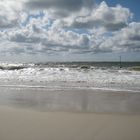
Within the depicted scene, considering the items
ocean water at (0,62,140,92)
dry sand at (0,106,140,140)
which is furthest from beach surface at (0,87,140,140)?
ocean water at (0,62,140,92)

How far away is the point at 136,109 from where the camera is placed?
26.4 feet

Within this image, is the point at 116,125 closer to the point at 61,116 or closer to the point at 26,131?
the point at 61,116

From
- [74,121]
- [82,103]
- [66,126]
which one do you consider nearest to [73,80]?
[82,103]

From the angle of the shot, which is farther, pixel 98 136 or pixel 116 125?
pixel 116 125

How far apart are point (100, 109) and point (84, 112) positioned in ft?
2.65

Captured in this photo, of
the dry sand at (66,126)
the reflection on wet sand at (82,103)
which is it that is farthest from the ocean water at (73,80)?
the dry sand at (66,126)

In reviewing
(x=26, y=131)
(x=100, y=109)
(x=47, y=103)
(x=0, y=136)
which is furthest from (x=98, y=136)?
(x=47, y=103)

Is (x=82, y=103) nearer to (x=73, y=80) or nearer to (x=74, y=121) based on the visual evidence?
(x=74, y=121)

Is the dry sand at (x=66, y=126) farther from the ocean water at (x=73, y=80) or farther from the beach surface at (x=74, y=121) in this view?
the ocean water at (x=73, y=80)

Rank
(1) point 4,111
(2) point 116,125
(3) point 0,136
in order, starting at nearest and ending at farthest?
(3) point 0,136 → (2) point 116,125 → (1) point 4,111

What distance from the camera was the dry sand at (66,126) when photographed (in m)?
5.13

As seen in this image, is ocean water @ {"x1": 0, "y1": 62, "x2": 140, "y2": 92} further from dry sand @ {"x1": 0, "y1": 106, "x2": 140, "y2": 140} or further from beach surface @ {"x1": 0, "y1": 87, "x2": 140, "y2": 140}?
dry sand @ {"x1": 0, "y1": 106, "x2": 140, "y2": 140}

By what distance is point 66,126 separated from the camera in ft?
19.0

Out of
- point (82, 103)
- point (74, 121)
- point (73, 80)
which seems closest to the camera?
point (74, 121)
